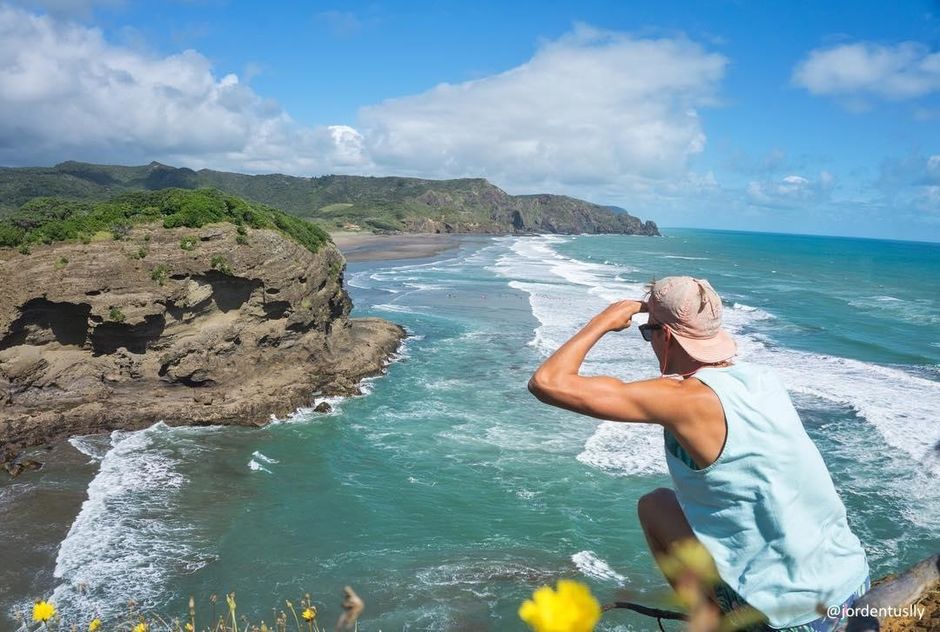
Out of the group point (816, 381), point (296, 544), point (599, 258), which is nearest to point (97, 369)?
point (296, 544)

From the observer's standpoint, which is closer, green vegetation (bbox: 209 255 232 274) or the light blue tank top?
the light blue tank top

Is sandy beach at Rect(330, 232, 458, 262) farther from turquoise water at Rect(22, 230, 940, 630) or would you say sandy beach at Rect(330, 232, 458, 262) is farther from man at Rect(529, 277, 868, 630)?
man at Rect(529, 277, 868, 630)

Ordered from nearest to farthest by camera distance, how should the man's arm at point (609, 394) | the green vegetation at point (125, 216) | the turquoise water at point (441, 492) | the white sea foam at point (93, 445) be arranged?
1. the man's arm at point (609, 394)
2. the turquoise water at point (441, 492)
3. the white sea foam at point (93, 445)
4. the green vegetation at point (125, 216)

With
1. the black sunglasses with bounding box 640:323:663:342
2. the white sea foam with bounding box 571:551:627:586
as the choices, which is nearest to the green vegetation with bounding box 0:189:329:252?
the white sea foam with bounding box 571:551:627:586

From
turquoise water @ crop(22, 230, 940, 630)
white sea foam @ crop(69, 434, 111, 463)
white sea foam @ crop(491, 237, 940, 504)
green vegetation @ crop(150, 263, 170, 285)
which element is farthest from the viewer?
green vegetation @ crop(150, 263, 170, 285)

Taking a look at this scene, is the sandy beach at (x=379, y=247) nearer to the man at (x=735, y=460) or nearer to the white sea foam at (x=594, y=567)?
the white sea foam at (x=594, y=567)

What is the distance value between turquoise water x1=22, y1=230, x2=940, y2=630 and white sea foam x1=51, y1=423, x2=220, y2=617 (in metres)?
0.04

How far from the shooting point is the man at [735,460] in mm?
2357

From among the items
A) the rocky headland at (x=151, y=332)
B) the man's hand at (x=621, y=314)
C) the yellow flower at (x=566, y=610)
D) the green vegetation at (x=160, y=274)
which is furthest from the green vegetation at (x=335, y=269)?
the yellow flower at (x=566, y=610)

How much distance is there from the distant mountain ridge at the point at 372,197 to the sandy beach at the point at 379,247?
32.9 feet

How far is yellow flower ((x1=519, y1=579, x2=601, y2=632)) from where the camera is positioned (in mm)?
661

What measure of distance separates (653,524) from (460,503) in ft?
33.5

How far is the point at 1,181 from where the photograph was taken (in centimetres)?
9806

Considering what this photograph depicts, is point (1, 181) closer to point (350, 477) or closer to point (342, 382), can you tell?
point (342, 382)
